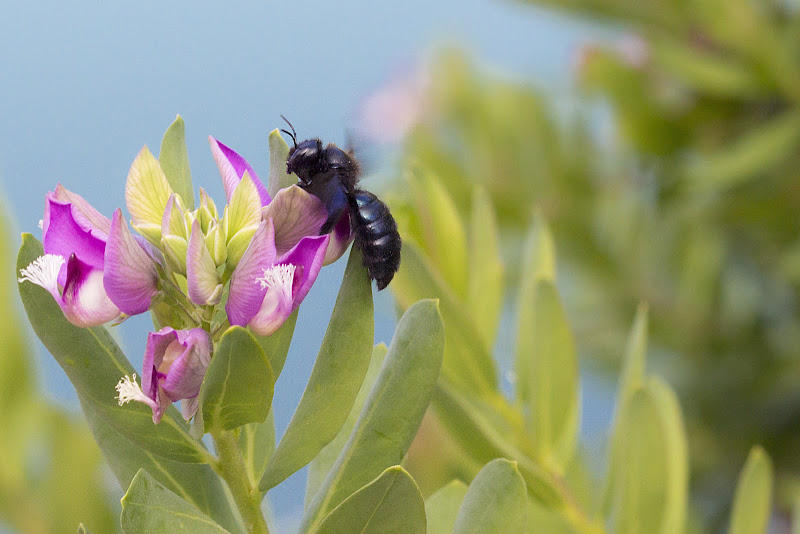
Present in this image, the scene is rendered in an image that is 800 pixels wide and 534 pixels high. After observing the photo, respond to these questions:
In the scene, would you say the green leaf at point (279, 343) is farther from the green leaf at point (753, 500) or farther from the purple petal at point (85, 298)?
the green leaf at point (753, 500)

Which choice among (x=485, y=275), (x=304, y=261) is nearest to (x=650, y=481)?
(x=485, y=275)

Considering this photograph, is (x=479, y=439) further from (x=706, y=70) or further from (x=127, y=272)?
(x=706, y=70)

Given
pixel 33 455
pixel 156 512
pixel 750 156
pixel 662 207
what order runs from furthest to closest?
pixel 662 207 → pixel 750 156 → pixel 33 455 → pixel 156 512

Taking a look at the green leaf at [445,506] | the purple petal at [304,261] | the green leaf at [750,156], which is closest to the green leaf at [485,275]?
the green leaf at [445,506]

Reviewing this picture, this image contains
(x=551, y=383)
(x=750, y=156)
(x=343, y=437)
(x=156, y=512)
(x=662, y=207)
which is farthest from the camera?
(x=662, y=207)

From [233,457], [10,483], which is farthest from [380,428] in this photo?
[10,483]

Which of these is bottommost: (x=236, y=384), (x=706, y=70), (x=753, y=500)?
(x=753, y=500)

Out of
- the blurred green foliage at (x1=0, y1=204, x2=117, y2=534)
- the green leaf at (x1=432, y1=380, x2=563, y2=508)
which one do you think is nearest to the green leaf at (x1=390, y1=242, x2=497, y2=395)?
the green leaf at (x1=432, y1=380, x2=563, y2=508)
